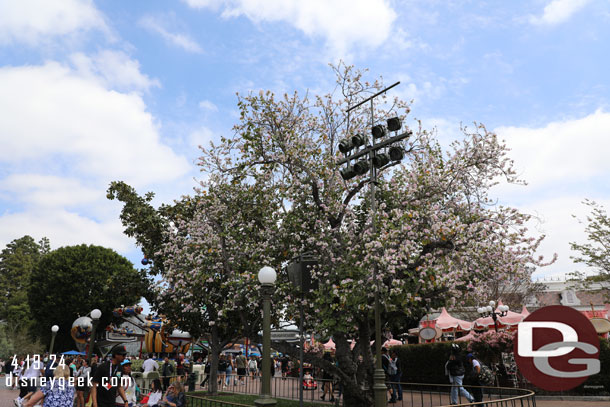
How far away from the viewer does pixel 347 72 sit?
17.8 metres

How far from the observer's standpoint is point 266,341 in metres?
9.00

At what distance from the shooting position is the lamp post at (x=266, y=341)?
812 cm

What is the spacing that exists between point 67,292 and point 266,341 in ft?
139

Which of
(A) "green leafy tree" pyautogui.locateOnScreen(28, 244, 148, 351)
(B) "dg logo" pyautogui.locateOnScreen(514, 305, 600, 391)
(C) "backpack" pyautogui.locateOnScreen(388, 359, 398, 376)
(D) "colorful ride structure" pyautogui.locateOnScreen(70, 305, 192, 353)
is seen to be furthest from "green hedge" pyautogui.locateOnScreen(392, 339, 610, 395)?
(A) "green leafy tree" pyautogui.locateOnScreen(28, 244, 148, 351)

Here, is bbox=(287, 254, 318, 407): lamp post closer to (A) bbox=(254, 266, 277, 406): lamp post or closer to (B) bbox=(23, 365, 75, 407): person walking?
(A) bbox=(254, 266, 277, 406): lamp post

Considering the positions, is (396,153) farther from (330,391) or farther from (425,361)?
(425,361)

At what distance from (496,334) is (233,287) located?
429 inches

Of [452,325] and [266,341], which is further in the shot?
[452,325]

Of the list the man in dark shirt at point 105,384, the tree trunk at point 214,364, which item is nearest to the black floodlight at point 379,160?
the man in dark shirt at point 105,384

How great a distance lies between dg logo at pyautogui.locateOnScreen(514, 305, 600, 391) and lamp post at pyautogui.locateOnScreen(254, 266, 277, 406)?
424 centimetres

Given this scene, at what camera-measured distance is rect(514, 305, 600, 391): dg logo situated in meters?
5.94

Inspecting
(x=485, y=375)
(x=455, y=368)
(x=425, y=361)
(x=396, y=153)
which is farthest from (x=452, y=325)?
(x=396, y=153)

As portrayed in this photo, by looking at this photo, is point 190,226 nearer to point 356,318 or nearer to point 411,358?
→ point 356,318

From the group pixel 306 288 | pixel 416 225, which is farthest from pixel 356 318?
pixel 416 225
